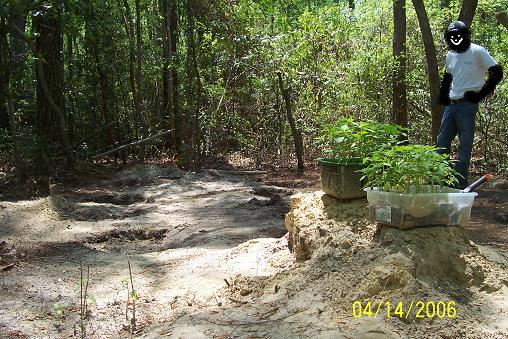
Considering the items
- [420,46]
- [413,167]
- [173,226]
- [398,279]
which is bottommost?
[173,226]

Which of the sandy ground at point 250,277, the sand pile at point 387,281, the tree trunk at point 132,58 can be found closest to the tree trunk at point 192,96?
the tree trunk at point 132,58

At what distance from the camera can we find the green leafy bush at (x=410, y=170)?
333 cm

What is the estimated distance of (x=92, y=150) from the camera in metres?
11.4

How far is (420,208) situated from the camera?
3363 millimetres

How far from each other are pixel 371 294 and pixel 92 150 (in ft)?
30.4

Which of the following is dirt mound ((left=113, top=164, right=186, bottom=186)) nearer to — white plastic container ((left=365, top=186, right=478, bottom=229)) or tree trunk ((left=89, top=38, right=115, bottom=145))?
tree trunk ((left=89, top=38, right=115, bottom=145))

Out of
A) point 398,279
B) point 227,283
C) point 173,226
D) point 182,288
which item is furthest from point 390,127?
point 173,226

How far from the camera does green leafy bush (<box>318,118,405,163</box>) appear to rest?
3951 mm

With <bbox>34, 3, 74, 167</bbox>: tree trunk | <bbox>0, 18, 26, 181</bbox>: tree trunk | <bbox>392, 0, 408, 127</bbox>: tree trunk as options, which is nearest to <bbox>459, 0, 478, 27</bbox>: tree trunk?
<bbox>392, 0, 408, 127</bbox>: tree trunk

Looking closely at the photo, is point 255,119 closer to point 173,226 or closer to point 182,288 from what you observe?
point 173,226

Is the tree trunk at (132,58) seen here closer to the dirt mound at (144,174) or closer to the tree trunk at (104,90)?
the tree trunk at (104,90)

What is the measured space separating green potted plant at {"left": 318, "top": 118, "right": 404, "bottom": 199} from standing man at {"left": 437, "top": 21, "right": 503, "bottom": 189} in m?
1.54
